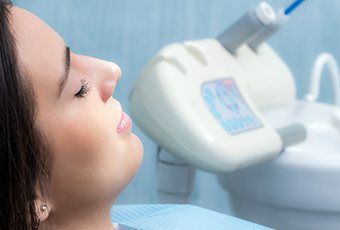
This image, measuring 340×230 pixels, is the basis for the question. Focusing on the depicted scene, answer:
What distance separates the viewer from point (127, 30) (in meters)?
1.26

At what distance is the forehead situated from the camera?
0.61 m

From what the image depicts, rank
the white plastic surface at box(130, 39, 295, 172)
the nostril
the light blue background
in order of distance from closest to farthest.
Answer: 1. the nostril
2. the white plastic surface at box(130, 39, 295, 172)
3. the light blue background

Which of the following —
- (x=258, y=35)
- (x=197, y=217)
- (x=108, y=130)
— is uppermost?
(x=258, y=35)

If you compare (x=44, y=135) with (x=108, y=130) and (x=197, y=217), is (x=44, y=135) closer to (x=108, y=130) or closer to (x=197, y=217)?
(x=108, y=130)

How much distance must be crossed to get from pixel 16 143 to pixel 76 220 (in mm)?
130

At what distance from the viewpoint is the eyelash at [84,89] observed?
651mm

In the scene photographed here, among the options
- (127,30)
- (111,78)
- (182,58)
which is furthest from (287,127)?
(111,78)

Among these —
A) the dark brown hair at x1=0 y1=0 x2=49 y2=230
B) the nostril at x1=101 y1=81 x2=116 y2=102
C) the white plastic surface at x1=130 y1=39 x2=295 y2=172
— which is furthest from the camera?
the white plastic surface at x1=130 y1=39 x2=295 y2=172

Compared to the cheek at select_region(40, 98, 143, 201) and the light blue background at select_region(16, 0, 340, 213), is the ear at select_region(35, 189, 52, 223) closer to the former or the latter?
the cheek at select_region(40, 98, 143, 201)

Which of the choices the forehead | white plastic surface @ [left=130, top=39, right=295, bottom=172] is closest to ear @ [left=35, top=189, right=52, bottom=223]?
the forehead

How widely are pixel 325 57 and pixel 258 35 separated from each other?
0.85ft

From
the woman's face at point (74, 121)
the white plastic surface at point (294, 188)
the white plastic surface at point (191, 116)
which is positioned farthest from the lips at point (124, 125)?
the white plastic surface at point (294, 188)

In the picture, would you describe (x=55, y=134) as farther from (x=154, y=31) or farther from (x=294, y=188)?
(x=154, y=31)

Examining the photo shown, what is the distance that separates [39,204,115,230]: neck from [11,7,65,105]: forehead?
135 mm
